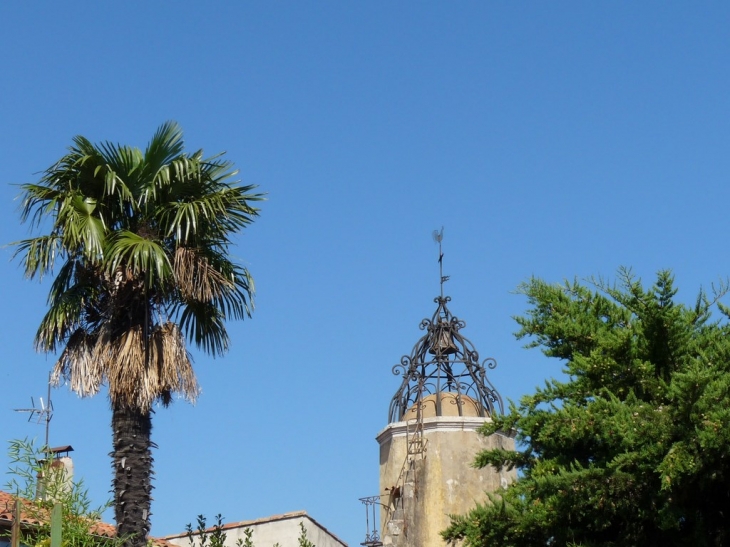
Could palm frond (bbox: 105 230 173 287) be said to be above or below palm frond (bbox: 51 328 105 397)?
above

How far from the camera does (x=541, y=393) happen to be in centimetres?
1512

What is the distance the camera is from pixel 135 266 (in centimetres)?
1460

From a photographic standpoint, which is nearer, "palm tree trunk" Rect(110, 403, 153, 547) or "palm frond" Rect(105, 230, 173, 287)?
"palm tree trunk" Rect(110, 403, 153, 547)

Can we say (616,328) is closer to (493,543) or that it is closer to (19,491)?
(493,543)

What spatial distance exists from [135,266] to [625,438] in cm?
671

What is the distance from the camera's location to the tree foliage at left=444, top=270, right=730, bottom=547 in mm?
13281

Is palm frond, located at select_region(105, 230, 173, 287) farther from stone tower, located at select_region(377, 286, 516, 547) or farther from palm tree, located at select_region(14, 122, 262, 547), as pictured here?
stone tower, located at select_region(377, 286, 516, 547)

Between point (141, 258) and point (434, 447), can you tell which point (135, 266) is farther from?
point (434, 447)

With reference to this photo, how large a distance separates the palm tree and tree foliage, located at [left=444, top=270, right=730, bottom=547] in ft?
14.6

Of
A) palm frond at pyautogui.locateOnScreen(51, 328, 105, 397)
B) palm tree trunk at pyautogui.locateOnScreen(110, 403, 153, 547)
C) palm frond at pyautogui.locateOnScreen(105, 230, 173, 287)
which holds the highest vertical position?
palm frond at pyautogui.locateOnScreen(105, 230, 173, 287)

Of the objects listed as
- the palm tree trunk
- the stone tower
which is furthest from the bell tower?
the palm tree trunk

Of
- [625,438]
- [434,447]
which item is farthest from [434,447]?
[625,438]

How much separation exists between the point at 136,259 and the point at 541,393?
5.82 metres

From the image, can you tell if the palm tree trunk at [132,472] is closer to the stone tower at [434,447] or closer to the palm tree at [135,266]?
the palm tree at [135,266]
